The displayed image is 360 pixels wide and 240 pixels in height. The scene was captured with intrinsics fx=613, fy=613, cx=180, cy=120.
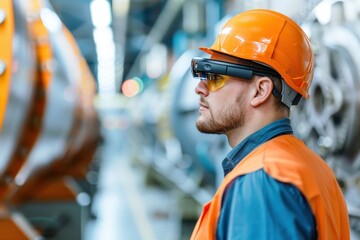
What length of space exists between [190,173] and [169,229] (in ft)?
1.99

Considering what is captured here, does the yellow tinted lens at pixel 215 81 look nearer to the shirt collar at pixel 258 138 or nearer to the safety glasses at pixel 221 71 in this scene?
the safety glasses at pixel 221 71

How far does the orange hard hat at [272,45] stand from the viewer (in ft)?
4.81

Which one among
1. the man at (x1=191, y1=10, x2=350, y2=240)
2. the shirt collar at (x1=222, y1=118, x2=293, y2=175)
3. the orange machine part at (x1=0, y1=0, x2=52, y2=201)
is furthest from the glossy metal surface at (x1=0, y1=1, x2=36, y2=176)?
the shirt collar at (x1=222, y1=118, x2=293, y2=175)

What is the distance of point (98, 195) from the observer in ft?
28.8

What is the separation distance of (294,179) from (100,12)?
33.7 feet

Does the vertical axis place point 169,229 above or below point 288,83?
below

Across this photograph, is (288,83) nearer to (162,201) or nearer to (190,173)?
(190,173)

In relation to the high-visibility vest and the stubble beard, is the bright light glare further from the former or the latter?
the high-visibility vest

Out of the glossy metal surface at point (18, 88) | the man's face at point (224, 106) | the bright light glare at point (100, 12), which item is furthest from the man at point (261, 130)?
the bright light glare at point (100, 12)

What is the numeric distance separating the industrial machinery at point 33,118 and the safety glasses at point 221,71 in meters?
0.72

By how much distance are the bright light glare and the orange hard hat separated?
9.16 m

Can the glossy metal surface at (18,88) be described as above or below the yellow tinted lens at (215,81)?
below

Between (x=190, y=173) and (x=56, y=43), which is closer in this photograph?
(x=56, y=43)

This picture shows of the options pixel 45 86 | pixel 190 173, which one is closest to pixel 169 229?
pixel 190 173
